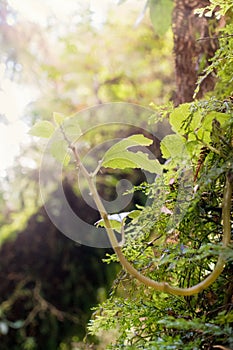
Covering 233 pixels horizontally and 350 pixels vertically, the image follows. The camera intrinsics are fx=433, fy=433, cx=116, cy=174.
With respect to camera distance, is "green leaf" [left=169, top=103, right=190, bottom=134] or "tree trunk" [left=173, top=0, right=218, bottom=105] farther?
"tree trunk" [left=173, top=0, right=218, bottom=105]

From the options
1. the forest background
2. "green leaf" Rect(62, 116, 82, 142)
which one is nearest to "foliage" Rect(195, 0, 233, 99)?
the forest background

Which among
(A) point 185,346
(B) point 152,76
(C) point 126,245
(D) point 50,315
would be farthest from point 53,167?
(A) point 185,346

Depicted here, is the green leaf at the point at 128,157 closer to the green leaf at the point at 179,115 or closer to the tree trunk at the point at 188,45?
the green leaf at the point at 179,115

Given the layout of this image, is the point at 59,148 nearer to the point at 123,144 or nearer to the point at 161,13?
the point at 123,144

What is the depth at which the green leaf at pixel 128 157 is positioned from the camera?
1.22 ft

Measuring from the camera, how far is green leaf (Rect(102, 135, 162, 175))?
37 cm

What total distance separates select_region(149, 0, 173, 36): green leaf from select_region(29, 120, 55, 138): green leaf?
Result: 0.50 meters

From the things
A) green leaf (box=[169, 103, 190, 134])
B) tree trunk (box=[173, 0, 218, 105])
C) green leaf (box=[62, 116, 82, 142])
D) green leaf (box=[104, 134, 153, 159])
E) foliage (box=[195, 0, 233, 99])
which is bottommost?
green leaf (box=[104, 134, 153, 159])

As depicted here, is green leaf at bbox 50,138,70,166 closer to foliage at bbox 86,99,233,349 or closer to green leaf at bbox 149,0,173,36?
foliage at bbox 86,99,233,349

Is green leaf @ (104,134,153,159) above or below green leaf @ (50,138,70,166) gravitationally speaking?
below

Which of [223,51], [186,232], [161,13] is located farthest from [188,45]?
[186,232]

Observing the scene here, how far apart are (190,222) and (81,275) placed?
4.00 feet

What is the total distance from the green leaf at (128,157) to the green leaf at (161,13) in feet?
1.57

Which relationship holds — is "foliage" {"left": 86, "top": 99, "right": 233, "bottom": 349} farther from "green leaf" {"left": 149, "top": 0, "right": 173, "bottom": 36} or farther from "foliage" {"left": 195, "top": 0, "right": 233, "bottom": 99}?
"green leaf" {"left": 149, "top": 0, "right": 173, "bottom": 36}
